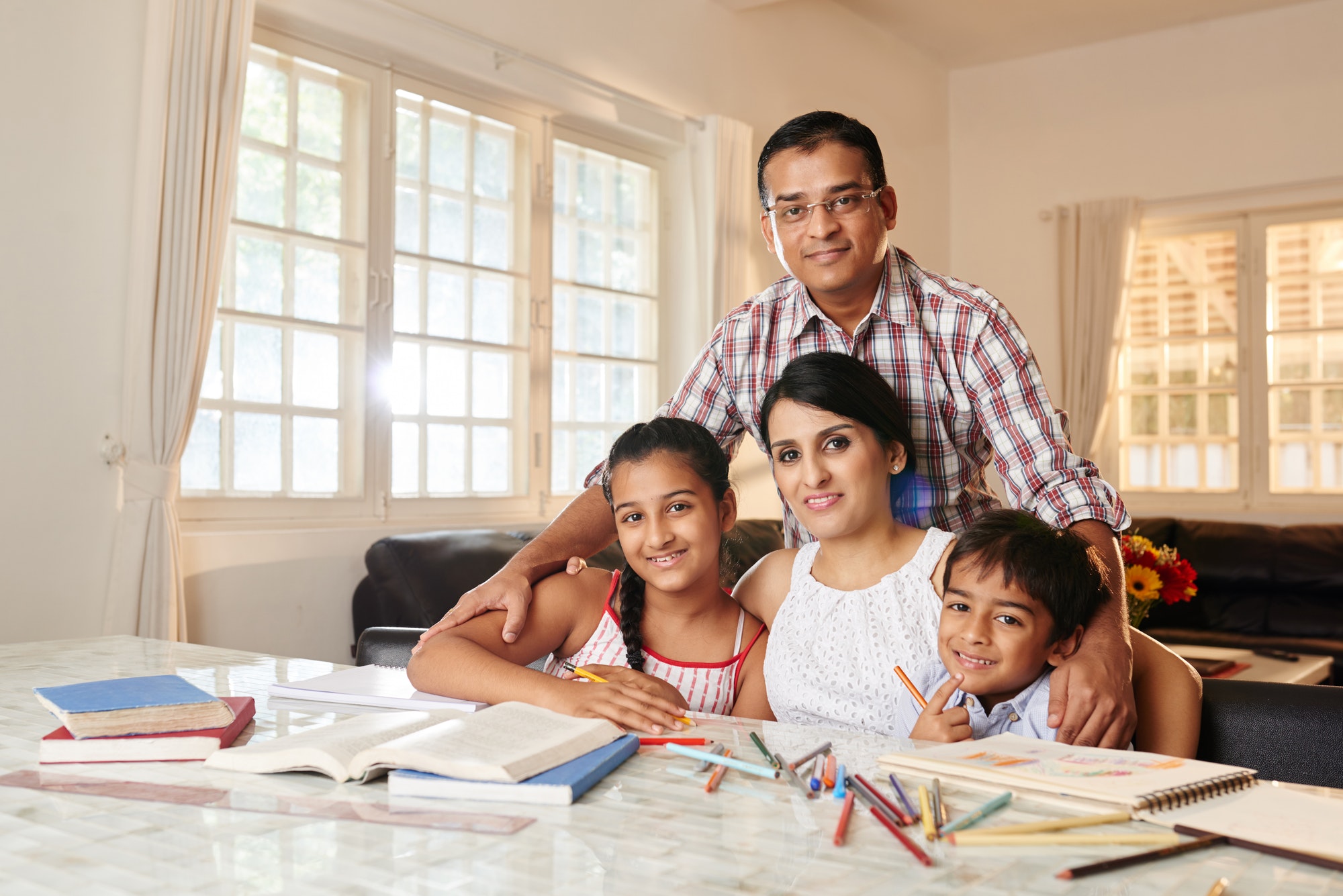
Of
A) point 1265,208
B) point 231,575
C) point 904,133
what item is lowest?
point 231,575

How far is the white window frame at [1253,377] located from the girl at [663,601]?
4713 mm

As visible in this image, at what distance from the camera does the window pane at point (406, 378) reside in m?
3.65

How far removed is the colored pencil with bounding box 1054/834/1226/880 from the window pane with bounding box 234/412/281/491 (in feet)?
9.62

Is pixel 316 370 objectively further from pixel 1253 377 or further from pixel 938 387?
pixel 1253 377

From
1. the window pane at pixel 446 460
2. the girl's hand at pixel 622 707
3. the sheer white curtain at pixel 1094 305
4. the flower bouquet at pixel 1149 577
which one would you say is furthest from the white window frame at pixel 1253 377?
the girl's hand at pixel 622 707

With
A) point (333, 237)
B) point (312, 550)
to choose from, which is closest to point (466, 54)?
point (333, 237)

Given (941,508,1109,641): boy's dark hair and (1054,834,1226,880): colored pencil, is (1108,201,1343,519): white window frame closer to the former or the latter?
(941,508,1109,641): boy's dark hair

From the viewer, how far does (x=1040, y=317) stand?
20.3 ft

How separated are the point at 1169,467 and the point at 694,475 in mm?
5013

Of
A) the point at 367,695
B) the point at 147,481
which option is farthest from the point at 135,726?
the point at 147,481

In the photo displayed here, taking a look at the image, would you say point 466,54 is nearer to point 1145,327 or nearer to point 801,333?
point 801,333

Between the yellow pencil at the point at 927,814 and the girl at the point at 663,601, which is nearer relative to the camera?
the yellow pencil at the point at 927,814

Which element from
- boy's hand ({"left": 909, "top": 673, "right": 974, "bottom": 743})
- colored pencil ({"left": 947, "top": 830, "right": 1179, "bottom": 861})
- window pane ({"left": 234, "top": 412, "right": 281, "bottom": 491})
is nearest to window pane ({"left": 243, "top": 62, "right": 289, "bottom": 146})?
window pane ({"left": 234, "top": 412, "right": 281, "bottom": 491})

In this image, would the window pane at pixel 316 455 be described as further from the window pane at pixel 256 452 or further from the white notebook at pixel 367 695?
the white notebook at pixel 367 695
